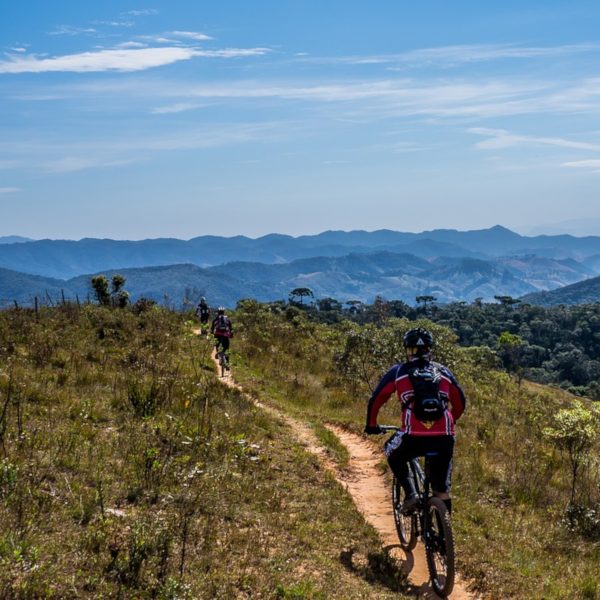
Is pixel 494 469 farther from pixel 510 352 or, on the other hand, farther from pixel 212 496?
pixel 510 352

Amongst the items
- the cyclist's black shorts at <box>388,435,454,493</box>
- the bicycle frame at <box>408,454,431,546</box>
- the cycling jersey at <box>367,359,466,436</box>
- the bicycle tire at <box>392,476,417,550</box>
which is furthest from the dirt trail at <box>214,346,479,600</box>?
the cycling jersey at <box>367,359,466,436</box>

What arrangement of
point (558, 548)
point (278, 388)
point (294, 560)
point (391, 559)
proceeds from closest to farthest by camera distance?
1. point (294, 560)
2. point (391, 559)
3. point (558, 548)
4. point (278, 388)

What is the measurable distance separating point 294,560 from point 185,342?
16.3m

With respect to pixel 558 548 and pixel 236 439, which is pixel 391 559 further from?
pixel 236 439

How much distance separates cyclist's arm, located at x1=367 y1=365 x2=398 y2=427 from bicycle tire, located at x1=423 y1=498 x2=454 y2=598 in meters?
1.17

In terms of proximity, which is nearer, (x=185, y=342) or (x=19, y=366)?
(x=19, y=366)

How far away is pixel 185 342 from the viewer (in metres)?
21.9

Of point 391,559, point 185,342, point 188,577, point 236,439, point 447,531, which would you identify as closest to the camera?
point 188,577

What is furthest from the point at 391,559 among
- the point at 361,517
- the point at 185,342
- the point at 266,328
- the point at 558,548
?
the point at 266,328

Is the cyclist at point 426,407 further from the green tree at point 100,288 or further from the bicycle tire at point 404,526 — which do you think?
the green tree at point 100,288

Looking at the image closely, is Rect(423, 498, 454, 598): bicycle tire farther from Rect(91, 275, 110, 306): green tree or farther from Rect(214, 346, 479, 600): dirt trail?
Rect(91, 275, 110, 306): green tree

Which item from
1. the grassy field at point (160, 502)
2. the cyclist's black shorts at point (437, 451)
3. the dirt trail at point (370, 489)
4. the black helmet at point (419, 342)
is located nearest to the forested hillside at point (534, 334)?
the dirt trail at point (370, 489)

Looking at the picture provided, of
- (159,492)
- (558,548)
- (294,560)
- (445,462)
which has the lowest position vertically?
(558,548)

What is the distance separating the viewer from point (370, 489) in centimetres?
989
